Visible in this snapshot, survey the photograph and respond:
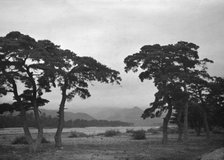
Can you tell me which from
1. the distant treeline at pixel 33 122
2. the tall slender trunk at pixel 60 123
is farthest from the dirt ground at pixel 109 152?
the distant treeline at pixel 33 122

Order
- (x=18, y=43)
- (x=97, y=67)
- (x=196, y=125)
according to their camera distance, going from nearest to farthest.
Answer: (x=18, y=43) → (x=97, y=67) → (x=196, y=125)

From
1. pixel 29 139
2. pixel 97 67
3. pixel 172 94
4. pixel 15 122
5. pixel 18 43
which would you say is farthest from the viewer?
pixel 15 122

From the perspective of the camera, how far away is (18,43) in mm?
21656

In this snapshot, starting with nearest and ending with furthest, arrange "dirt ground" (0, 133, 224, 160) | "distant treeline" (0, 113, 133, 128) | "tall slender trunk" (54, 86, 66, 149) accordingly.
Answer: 1. "dirt ground" (0, 133, 224, 160)
2. "tall slender trunk" (54, 86, 66, 149)
3. "distant treeline" (0, 113, 133, 128)

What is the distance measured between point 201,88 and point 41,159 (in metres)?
25.4

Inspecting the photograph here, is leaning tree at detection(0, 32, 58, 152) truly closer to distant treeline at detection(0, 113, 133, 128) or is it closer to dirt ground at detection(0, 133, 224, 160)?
dirt ground at detection(0, 133, 224, 160)

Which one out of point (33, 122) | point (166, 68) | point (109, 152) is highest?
point (166, 68)

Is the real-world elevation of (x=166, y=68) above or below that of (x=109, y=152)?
above

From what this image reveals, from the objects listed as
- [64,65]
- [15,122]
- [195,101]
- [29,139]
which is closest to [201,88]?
[195,101]

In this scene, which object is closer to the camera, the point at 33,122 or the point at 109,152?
the point at 109,152

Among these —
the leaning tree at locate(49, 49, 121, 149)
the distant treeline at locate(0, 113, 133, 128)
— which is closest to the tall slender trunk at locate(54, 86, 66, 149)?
the leaning tree at locate(49, 49, 121, 149)

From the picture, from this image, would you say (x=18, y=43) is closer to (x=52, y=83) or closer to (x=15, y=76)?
(x=15, y=76)

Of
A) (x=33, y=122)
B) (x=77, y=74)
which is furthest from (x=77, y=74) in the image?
(x=33, y=122)

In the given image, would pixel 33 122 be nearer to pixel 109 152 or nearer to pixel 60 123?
pixel 60 123
